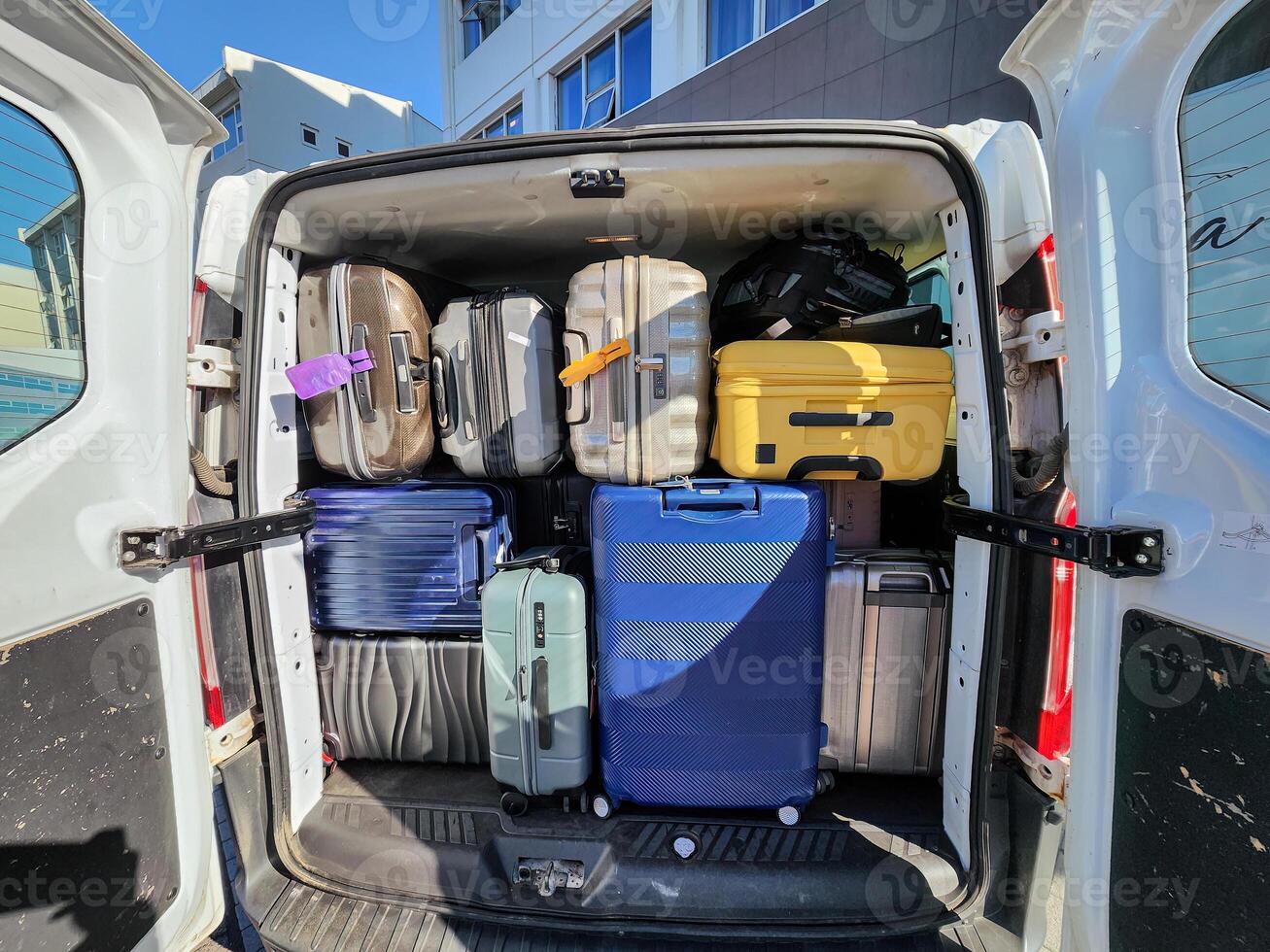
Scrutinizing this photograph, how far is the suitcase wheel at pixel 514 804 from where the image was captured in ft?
5.08

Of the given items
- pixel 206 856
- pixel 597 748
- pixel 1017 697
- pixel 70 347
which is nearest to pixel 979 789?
pixel 1017 697

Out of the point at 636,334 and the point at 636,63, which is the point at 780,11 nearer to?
the point at 636,63

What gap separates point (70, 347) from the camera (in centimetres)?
104

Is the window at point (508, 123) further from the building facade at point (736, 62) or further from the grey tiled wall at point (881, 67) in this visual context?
the grey tiled wall at point (881, 67)

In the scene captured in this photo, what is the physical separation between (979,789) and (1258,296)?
1129 mm

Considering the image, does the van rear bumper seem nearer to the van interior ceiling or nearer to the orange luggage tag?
the van interior ceiling

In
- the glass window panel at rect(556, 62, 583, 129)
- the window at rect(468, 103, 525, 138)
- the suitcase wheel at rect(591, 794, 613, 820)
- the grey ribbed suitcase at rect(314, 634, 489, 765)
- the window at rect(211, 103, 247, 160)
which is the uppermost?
the window at rect(211, 103, 247, 160)

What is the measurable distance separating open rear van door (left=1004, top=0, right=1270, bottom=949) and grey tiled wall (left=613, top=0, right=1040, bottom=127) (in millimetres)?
3686

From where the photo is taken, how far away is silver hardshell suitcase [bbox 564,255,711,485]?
61.5 inches

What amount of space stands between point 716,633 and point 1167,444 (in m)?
1.00

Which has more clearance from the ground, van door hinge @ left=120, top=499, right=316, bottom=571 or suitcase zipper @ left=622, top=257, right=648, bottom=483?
suitcase zipper @ left=622, top=257, right=648, bottom=483

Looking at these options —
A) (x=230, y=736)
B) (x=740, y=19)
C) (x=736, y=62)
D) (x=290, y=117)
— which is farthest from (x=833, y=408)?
(x=290, y=117)

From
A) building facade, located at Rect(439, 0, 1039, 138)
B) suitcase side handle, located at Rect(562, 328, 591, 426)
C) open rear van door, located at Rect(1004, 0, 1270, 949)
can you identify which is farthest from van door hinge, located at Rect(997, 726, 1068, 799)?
building facade, located at Rect(439, 0, 1039, 138)

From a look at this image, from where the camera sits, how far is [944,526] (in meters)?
1.43
